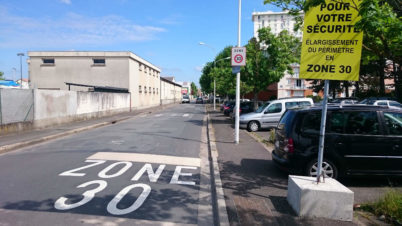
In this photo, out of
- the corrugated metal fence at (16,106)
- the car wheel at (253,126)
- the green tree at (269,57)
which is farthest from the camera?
the green tree at (269,57)

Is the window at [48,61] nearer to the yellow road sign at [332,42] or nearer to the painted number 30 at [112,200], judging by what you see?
the painted number 30 at [112,200]

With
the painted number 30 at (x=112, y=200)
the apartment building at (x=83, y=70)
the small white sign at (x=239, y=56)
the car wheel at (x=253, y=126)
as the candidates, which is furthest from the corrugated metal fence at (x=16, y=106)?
the apartment building at (x=83, y=70)

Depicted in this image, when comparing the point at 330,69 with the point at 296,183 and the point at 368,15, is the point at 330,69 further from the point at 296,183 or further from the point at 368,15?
the point at 296,183

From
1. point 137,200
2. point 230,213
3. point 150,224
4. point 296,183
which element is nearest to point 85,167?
point 137,200

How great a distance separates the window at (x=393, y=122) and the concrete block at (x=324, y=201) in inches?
88.8

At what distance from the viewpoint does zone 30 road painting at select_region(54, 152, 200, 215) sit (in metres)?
4.47

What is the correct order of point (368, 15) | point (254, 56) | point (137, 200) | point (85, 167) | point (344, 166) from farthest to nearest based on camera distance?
point (254, 56) → point (85, 167) → point (344, 166) → point (137, 200) → point (368, 15)

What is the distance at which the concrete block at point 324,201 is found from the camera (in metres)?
3.87

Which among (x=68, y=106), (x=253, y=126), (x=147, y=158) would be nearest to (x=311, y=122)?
(x=147, y=158)

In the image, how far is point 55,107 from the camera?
15570 millimetres

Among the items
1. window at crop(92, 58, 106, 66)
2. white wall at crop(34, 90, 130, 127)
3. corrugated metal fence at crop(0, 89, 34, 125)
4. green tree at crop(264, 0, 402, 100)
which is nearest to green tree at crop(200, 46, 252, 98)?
white wall at crop(34, 90, 130, 127)

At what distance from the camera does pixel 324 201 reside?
3939mm

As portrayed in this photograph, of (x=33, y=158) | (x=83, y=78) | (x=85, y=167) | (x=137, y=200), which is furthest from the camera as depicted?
(x=83, y=78)

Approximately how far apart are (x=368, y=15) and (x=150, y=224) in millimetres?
4237
